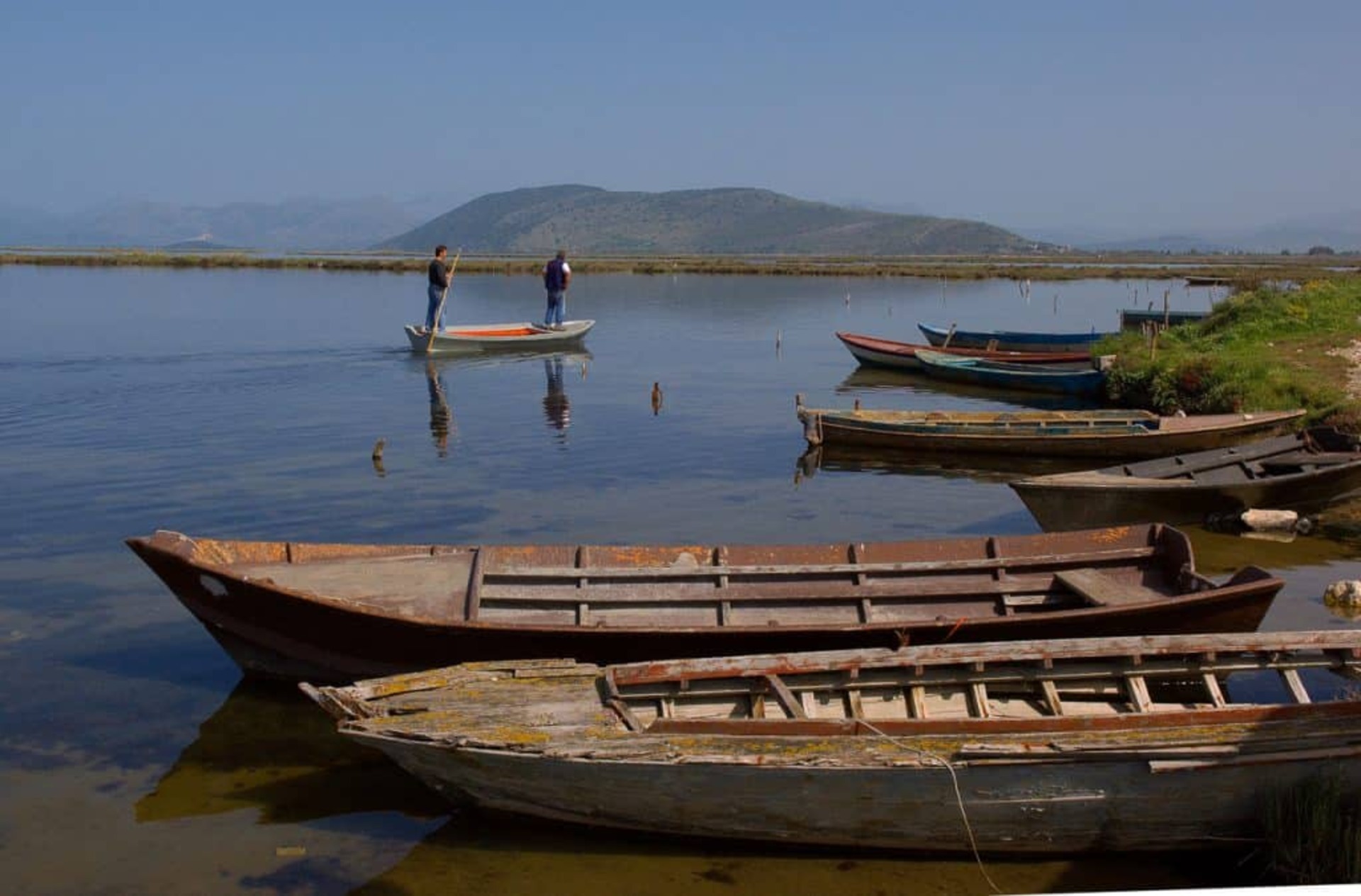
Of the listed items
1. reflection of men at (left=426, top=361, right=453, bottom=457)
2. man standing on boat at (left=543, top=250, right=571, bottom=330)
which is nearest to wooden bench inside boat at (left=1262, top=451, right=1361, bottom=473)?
reflection of men at (left=426, top=361, right=453, bottom=457)

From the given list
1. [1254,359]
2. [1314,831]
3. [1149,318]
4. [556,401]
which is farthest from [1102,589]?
[1149,318]

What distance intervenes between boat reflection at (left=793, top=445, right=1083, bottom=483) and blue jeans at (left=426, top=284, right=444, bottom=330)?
602 inches

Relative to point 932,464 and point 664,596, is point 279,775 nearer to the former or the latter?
point 664,596

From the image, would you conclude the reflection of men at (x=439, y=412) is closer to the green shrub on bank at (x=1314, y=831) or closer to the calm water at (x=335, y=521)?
the calm water at (x=335, y=521)

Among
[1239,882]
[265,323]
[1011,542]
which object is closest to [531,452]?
[1011,542]

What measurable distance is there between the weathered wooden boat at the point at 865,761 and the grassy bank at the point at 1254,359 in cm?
1365

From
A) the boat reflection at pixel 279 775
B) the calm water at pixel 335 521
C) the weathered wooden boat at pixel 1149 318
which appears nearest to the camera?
→ the calm water at pixel 335 521

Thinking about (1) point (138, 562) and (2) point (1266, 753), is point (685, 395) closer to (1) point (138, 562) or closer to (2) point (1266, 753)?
(1) point (138, 562)

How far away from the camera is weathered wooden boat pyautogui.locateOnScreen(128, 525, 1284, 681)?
9.90 meters

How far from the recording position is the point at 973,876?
26.1ft

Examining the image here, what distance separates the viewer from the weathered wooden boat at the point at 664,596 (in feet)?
32.5

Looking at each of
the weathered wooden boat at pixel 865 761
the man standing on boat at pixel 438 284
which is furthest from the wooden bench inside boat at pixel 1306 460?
the man standing on boat at pixel 438 284

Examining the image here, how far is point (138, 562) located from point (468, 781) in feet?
28.2

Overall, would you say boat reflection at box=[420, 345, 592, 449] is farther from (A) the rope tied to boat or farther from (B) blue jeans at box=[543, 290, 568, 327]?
(A) the rope tied to boat
